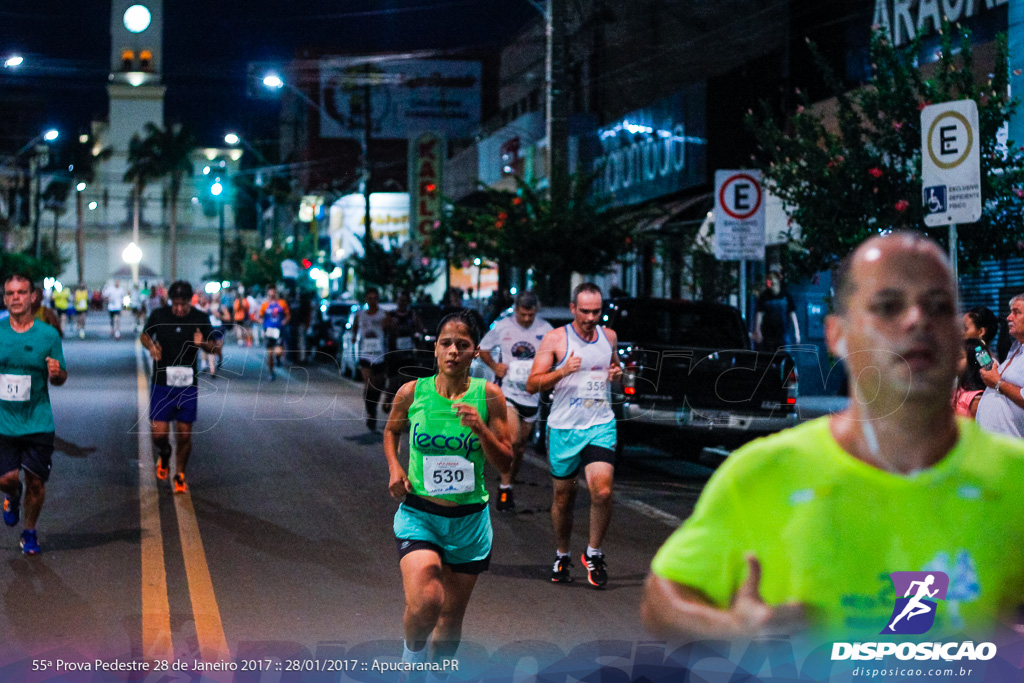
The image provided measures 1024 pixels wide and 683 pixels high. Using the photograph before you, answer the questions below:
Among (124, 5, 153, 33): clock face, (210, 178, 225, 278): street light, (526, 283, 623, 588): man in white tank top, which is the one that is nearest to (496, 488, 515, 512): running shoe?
(526, 283, 623, 588): man in white tank top

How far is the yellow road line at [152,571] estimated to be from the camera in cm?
680

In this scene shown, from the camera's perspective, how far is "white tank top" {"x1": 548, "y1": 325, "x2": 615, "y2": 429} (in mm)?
8688

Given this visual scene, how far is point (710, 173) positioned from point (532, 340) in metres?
14.1

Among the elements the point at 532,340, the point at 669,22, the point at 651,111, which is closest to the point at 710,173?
the point at 651,111

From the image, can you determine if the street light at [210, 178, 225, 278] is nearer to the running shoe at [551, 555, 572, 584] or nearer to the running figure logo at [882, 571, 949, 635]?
the running shoe at [551, 555, 572, 584]

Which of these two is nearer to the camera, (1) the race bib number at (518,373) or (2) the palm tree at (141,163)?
(1) the race bib number at (518,373)

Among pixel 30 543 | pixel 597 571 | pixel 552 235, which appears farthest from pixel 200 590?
pixel 552 235

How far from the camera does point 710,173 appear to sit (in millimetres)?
26031

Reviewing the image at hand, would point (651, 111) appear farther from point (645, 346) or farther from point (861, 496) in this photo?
point (861, 496)

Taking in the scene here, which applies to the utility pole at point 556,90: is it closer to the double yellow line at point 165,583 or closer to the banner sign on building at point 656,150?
the banner sign on building at point 656,150

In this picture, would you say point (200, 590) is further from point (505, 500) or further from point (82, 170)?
point (82, 170)

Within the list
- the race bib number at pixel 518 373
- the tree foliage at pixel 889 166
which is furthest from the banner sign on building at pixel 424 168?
the race bib number at pixel 518 373

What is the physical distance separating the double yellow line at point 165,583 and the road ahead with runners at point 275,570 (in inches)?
0.6

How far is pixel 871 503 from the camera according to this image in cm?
212
